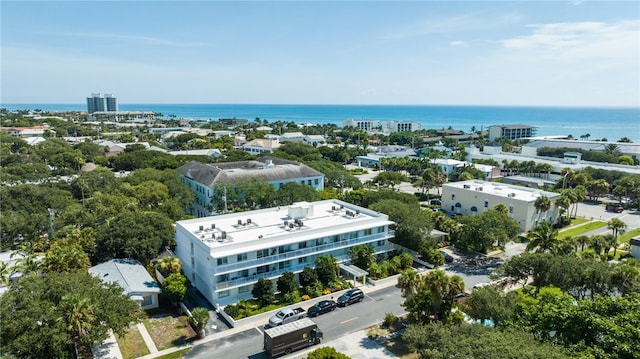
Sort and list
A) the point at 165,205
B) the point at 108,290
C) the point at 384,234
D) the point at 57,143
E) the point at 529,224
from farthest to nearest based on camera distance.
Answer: the point at 57,143 → the point at 529,224 → the point at 165,205 → the point at 384,234 → the point at 108,290

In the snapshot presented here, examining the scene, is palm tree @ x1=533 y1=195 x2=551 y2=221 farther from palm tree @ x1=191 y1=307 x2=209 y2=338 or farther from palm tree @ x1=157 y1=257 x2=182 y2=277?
palm tree @ x1=157 y1=257 x2=182 y2=277

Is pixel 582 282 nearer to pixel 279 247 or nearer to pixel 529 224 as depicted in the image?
pixel 279 247

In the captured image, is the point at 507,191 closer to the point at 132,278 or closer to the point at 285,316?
the point at 285,316

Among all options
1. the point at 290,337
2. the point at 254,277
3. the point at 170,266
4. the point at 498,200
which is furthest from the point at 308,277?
the point at 498,200

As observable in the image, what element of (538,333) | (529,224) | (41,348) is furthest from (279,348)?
(529,224)

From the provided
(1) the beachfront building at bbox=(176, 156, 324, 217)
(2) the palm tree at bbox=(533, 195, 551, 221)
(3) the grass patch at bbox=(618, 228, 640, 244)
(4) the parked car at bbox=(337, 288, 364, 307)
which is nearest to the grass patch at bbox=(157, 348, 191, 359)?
(4) the parked car at bbox=(337, 288, 364, 307)

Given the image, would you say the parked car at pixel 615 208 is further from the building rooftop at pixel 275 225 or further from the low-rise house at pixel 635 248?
the building rooftop at pixel 275 225
